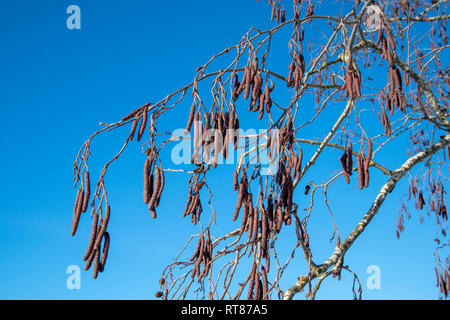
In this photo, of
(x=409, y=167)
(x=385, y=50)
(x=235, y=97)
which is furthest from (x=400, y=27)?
(x=235, y=97)

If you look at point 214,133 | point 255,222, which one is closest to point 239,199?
point 255,222

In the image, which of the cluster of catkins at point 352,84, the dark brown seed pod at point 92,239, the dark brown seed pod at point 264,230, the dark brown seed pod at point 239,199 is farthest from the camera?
the cluster of catkins at point 352,84

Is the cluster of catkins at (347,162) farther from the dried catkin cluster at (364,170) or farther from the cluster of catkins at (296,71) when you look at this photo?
the cluster of catkins at (296,71)

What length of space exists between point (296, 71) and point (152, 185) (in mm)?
1012

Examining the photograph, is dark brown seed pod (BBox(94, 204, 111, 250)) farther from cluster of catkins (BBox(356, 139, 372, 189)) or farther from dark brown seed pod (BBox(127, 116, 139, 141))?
cluster of catkins (BBox(356, 139, 372, 189))

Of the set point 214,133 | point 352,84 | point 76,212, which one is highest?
point 352,84

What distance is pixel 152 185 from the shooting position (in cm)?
198

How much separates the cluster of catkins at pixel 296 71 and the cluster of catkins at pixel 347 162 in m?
0.44

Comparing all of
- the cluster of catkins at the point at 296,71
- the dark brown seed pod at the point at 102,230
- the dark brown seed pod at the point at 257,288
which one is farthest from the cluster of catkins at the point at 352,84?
the dark brown seed pod at the point at 102,230

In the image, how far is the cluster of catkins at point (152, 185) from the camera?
192cm

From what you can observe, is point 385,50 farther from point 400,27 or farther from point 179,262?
point 400,27

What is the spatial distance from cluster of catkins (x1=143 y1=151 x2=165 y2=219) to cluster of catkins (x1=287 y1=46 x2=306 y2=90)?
88 centimetres

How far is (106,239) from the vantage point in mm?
1902

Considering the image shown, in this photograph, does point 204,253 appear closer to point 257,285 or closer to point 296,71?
point 257,285
